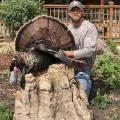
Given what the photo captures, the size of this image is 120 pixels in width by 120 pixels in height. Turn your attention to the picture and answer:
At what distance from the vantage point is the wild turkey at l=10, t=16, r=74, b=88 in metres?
6.00

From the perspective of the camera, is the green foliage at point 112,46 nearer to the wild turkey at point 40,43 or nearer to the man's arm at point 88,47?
the man's arm at point 88,47

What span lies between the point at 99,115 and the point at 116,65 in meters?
1.46

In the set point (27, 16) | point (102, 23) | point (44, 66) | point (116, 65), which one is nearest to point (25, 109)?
point (44, 66)

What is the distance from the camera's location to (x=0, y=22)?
1388 cm

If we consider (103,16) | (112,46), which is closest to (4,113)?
(112,46)

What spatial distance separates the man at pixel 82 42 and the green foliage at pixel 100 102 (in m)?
0.16

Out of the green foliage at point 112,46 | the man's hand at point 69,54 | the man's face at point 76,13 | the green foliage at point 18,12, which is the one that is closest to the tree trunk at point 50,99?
the man's hand at point 69,54

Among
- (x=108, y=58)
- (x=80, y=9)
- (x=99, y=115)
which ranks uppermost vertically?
(x=80, y=9)

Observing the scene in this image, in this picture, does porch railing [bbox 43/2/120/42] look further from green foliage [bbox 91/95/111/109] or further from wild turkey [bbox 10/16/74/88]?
wild turkey [bbox 10/16/74/88]

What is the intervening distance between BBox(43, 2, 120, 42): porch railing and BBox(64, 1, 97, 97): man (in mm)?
6633

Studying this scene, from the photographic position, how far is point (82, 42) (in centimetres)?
686

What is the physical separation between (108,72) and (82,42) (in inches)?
49.0

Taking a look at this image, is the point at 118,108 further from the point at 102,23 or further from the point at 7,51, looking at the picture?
the point at 102,23

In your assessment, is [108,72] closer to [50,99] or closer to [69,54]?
[69,54]
